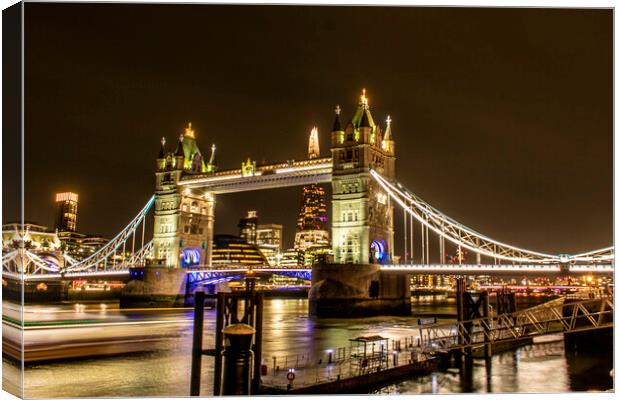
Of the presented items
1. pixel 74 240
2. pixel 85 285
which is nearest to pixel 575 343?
pixel 85 285

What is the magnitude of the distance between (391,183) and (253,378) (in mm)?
38629

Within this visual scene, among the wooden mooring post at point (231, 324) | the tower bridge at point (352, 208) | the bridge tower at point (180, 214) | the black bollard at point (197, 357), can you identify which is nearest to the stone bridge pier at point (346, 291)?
the tower bridge at point (352, 208)

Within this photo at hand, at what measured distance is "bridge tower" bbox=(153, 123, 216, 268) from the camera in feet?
205

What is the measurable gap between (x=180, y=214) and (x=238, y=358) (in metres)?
50.4

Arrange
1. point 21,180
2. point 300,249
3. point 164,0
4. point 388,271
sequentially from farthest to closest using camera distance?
point 300,249 → point 388,271 → point 164,0 → point 21,180

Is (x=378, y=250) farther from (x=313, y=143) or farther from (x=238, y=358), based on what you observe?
(x=238, y=358)

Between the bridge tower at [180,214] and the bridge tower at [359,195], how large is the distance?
18.8 meters

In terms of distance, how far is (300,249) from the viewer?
509 ft

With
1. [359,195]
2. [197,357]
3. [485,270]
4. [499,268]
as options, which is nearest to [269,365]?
[197,357]

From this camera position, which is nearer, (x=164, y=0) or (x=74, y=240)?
(x=164, y=0)

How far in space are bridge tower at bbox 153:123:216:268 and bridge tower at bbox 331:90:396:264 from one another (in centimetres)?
1876

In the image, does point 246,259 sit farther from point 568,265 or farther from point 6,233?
point 6,233

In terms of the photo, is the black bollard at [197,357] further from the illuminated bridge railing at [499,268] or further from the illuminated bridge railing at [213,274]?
the illuminated bridge railing at [213,274]

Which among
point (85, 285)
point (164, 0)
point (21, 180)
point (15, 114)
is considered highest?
point (164, 0)
